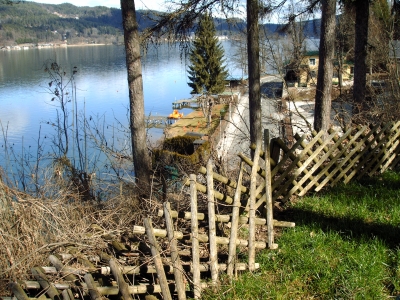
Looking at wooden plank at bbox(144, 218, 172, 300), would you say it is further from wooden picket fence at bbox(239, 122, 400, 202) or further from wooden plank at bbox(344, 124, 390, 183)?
wooden plank at bbox(344, 124, 390, 183)

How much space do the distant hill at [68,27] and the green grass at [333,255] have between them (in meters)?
6.21

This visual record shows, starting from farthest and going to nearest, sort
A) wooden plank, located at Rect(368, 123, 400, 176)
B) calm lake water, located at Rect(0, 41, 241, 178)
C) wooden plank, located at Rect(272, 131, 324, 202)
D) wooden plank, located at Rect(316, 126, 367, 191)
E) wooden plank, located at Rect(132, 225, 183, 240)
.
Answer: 1. calm lake water, located at Rect(0, 41, 241, 178)
2. wooden plank, located at Rect(368, 123, 400, 176)
3. wooden plank, located at Rect(316, 126, 367, 191)
4. wooden plank, located at Rect(272, 131, 324, 202)
5. wooden plank, located at Rect(132, 225, 183, 240)

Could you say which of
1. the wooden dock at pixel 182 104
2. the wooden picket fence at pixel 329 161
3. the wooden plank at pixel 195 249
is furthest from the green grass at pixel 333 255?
the wooden dock at pixel 182 104

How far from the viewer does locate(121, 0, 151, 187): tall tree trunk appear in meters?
8.54

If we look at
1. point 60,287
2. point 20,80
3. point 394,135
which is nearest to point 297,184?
point 394,135

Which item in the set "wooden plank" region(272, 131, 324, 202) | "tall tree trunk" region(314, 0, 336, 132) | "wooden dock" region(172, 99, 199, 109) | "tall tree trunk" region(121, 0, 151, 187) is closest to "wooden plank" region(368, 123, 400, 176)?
"wooden plank" region(272, 131, 324, 202)

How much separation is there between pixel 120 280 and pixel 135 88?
19.2 feet

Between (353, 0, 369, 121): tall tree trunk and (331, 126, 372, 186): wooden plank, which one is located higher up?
(353, 0, 369, 121): tall tree trunk

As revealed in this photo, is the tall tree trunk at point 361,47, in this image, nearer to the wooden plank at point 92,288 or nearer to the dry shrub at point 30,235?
the dry shrub at point 30,235

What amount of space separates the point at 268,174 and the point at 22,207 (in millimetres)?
3195

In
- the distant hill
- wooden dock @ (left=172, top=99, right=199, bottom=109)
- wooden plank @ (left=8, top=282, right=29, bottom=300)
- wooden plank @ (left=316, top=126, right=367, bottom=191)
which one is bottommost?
wooden dock @ (left=172, top=99, right=199, bottom=109)

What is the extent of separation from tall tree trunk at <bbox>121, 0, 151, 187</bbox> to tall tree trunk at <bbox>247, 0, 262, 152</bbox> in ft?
8.90

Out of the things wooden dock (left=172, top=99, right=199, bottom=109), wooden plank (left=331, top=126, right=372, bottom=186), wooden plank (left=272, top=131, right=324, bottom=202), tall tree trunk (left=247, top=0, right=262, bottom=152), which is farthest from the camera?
wooden dock (left=172, top=99, right=199, bottom=109)

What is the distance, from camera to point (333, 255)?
14.5 ft
